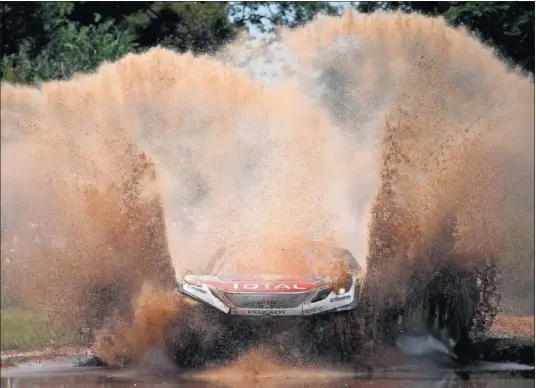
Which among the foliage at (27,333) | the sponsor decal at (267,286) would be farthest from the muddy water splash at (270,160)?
the sponsor decal at (267,286)

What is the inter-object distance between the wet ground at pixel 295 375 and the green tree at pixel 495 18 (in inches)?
511

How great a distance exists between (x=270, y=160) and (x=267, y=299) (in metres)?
2.93

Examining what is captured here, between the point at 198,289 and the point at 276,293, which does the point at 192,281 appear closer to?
the point at 198,289

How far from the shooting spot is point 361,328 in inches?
563

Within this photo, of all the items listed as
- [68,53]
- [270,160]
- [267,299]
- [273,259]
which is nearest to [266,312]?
[267,299]

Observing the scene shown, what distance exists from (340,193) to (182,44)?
12193 millimetres

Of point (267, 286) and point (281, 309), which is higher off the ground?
point (267, 286)

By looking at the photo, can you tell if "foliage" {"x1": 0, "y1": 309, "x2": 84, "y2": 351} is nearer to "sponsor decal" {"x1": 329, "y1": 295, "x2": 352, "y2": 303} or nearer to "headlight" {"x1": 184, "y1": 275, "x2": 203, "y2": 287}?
"headlight" {"x1": 184, "y1": 275, "x2": 203, "y2": 287}

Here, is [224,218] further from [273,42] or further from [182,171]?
[273,42]

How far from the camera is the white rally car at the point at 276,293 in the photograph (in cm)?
1378

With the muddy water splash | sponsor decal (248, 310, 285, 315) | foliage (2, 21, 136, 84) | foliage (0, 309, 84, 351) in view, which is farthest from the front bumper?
foliage (2, 21, 136, 84)

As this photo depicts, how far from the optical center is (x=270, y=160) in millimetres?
16141

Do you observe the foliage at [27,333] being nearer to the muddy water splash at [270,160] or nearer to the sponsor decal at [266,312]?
the muddy water splash at [270,160]

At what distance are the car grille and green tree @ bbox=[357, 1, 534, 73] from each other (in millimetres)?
13622
